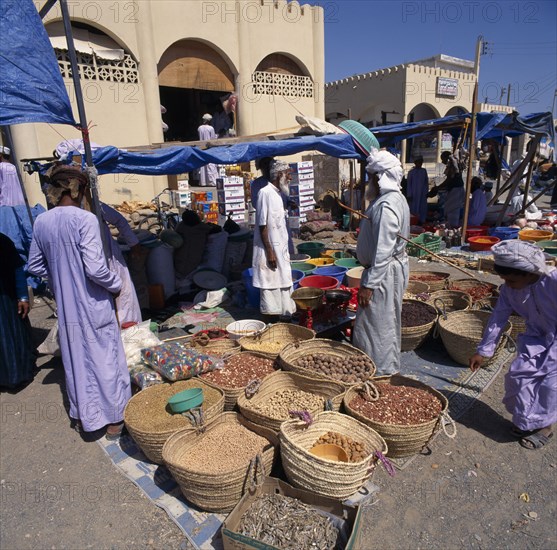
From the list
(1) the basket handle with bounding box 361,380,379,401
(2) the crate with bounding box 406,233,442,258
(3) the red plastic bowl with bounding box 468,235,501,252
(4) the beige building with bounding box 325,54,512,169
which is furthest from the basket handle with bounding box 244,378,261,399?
(4) the beige building with bounding box 325,54,512,169

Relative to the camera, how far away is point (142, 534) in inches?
89.4

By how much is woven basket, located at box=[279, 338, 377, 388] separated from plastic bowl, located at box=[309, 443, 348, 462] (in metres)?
0.74

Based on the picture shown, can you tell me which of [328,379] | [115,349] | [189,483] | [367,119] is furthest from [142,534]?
[367,119]

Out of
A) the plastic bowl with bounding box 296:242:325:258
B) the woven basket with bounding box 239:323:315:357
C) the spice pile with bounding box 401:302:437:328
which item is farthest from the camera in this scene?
the plastic bowl with bounding box 296:242:325:258

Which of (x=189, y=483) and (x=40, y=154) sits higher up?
(x=40, y=154)

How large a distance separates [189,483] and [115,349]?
1.17m

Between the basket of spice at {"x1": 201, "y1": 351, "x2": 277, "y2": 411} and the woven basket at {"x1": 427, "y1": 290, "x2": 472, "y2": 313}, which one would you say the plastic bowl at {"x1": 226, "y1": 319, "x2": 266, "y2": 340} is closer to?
the basket of spice at {"x1": 201, "y1": 351, "x2": 277, "y2": 411}

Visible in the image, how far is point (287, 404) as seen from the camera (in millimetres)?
2934

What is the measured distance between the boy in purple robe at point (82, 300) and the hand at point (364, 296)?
1.80 metres

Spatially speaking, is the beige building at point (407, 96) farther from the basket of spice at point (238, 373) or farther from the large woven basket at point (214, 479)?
the large woven basket at point (214, 479)

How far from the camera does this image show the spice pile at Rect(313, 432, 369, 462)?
236 cm

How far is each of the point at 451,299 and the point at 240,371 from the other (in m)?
2.65

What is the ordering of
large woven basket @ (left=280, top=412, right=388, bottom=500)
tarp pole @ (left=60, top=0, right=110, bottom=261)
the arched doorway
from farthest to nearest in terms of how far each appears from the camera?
the arched doorway < tarp pole @ (left=60, top=0, right=110, bottom=261) < large woven basket @ (left=280, top=412, right=388, bottom=500)

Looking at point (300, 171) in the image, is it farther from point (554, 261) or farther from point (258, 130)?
point (554, 261)
